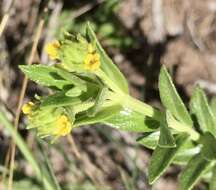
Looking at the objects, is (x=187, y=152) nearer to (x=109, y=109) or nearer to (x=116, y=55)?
(x=109, y=109)

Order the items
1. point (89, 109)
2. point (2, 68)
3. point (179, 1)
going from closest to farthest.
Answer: point (89, 109) → point (2, 68) → point (179, 1)

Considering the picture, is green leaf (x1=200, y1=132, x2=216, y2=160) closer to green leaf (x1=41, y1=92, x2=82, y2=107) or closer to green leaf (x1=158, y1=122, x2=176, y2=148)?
green leaf (x1=158, y1=122, x2=176, y2=148)

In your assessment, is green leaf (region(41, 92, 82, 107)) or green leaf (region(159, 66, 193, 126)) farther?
green leaf (region(159, 66, 193, 126))

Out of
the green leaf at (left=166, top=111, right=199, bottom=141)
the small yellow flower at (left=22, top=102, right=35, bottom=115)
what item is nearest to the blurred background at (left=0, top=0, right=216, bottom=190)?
the green leaf at (left=166, top=111, right=199, bottom=141)

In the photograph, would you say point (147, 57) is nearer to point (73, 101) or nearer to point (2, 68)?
point (2, 68)

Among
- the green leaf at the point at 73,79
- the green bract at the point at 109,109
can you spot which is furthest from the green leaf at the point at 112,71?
the green leaf at the point at 73,79

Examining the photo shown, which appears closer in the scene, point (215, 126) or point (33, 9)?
point (215, 126)

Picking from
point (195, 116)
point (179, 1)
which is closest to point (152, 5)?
point (179, 1)
